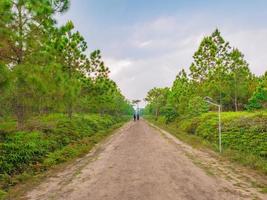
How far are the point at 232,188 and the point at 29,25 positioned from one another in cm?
1394

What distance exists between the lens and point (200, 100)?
39.8 m

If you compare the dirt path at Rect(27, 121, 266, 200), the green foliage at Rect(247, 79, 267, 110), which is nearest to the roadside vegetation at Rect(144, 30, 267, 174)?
the green foliage at Rect(247, 79, 267, 110)

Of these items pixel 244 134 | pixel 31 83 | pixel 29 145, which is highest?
pixel 31 83

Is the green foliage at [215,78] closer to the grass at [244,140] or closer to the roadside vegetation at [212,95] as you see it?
the roadside vegetation at [212,95]

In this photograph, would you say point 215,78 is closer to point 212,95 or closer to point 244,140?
point 212,95

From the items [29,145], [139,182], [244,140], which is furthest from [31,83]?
[244,140]

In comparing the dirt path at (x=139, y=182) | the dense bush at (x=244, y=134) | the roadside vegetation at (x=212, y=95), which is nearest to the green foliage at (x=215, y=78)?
the roadside vegetation at (x=212, y=95)

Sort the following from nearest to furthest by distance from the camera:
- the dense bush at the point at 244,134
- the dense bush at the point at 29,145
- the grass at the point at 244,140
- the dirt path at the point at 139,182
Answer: the dirt path at the point at 139,182 < the dense bush at the point at 29,145 < the grass at the point at 244,140 < the dense bush at the point at 244,134

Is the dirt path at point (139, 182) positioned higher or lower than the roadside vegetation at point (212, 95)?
lower

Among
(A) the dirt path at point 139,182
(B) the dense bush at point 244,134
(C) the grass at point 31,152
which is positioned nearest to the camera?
(A) the dirt path at point 139,182

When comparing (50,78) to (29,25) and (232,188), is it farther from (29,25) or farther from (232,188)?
(232,188)

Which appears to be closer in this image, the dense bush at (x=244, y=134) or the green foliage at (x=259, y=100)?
the dense bush at (x=244, y=134)

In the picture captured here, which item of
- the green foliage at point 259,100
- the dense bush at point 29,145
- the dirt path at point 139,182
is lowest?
the dirt path at point 139,182

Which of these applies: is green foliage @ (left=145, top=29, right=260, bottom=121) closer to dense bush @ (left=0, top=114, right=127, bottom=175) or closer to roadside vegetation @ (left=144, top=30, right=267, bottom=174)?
roadside vegetation @ (left=144, top=30, right=267, bottom=174)
